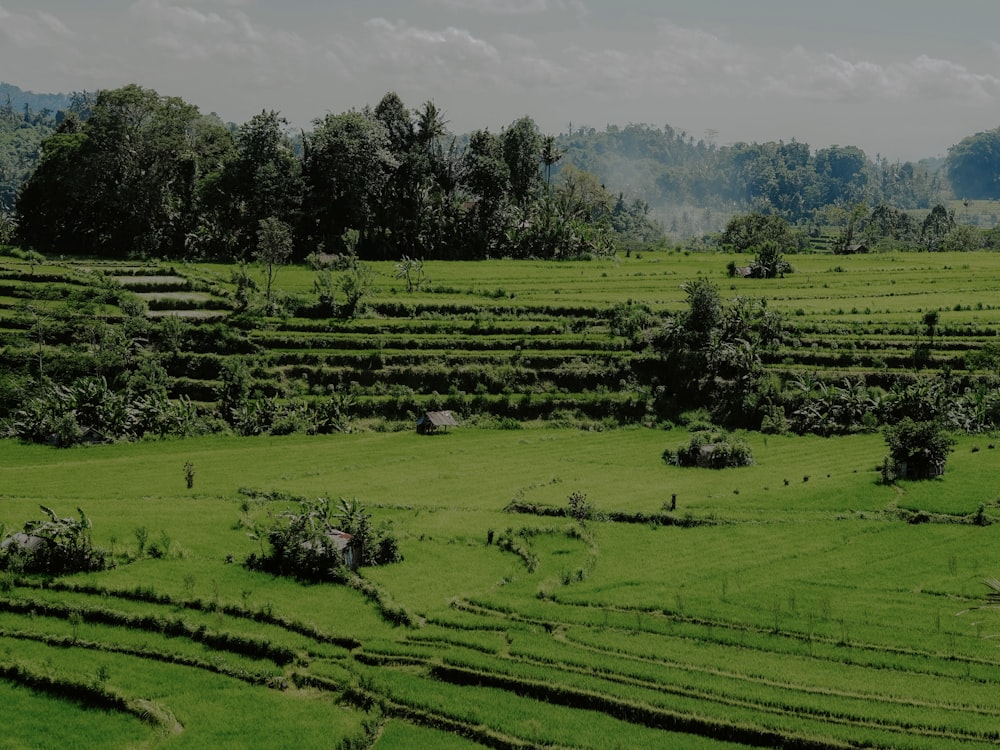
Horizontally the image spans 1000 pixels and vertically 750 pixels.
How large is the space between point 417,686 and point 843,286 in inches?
2327

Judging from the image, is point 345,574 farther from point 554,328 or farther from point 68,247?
point 68,247

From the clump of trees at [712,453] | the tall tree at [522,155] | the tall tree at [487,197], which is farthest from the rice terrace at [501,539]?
the tall tree at [522,155]

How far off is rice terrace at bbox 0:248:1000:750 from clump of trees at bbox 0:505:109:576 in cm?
36

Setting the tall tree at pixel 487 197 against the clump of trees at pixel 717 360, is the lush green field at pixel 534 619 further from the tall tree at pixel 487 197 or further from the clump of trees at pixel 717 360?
the tall tree at pixel 487 197

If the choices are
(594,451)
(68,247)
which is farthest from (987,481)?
(68,247)

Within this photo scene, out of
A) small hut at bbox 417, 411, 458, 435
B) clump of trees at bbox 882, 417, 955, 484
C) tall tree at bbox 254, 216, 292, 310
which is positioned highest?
tall tree at bbox 254, 216, 292, 310

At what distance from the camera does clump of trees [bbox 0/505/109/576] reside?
29.5 meters

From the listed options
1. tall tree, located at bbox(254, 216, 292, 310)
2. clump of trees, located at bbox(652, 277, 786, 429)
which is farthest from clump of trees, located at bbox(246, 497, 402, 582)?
tall tree, located at bbox(254, 216, 292, 310)

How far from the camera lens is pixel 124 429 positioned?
48.6 meters

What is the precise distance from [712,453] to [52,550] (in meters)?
27.0

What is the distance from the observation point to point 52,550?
29.6m

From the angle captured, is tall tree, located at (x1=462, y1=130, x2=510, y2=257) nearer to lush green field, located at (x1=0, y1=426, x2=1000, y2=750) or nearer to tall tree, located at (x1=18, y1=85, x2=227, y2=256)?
tall tree, located at (x1=18, y1=85, x2=227, y2=256)

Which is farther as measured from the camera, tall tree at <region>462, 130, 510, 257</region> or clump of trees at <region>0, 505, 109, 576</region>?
tall tree at <region>462, 130, 510, 257</region>

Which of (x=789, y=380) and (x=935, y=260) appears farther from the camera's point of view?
(x=935, y=260)
